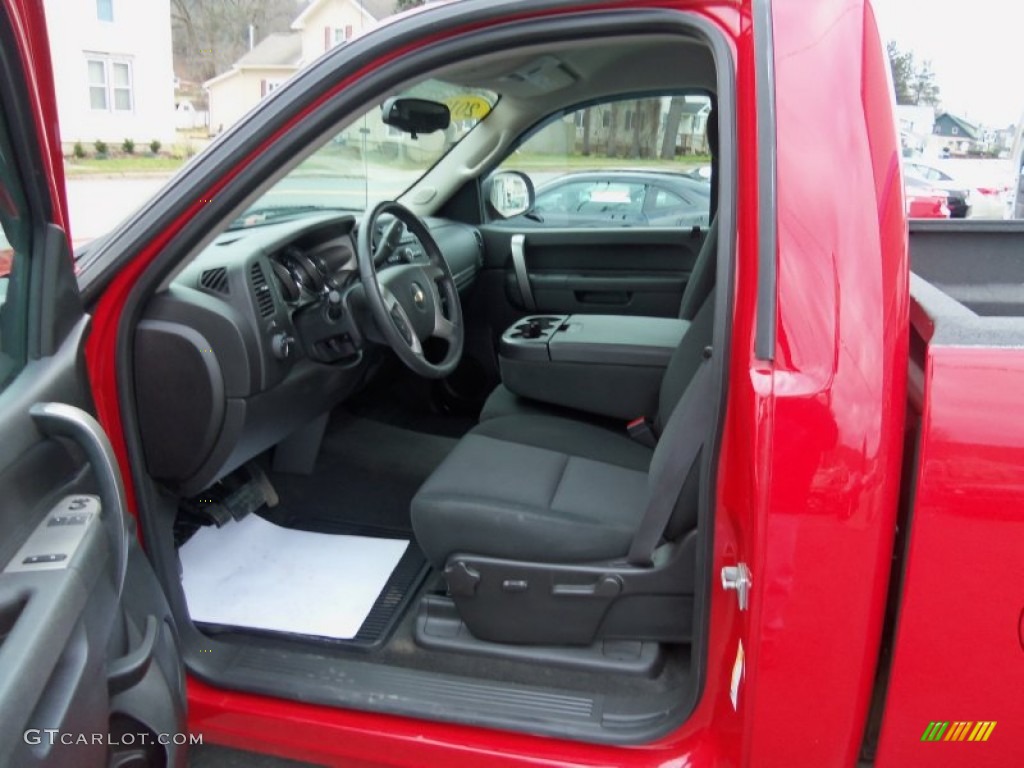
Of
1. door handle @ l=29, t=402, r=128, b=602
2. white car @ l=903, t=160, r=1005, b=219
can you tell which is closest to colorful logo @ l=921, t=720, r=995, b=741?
door handle @ l=29, t=402, r=128, b=602

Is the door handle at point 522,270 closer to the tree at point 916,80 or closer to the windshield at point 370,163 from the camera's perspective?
the windshield at point 370,163

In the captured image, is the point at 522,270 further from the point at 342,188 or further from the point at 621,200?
the point at 342,188

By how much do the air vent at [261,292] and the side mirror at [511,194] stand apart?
6.13ft

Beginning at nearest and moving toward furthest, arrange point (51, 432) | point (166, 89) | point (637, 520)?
point (51, 432) → point (637, 520) → point (166, 89)

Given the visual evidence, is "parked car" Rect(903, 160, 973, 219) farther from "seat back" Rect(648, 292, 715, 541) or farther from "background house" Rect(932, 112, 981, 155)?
"seat back" Rect(648, 292, 715, 541)

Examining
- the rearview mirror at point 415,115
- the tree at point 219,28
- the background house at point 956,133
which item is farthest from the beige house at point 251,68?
the background house at point 956,133

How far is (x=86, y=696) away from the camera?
3.53 ft

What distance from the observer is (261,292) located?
1997 mm

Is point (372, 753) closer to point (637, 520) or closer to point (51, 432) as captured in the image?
point (637, 520)

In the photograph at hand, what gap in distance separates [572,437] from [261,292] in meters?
0.88

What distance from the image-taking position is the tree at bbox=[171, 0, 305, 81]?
516 centimetres

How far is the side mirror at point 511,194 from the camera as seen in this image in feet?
12.2

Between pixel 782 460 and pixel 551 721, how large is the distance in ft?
2.41

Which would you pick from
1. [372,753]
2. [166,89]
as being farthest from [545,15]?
[166,89]
